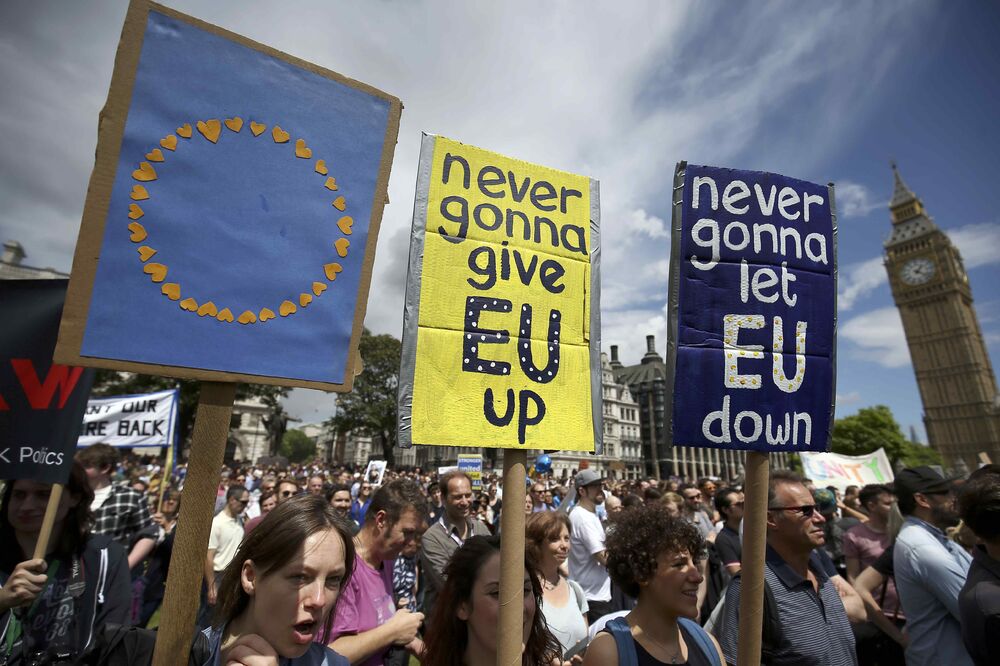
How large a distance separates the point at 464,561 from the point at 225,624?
1.02 meters

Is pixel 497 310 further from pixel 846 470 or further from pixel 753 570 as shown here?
pixel 846 470

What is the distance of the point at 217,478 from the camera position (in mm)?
1624

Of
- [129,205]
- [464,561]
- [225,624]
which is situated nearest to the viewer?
[129,205]

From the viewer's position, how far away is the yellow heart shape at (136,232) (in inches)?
63.5

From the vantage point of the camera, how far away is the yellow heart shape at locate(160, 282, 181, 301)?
1.64 meters

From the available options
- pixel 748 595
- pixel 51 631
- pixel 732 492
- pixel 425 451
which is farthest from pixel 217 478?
pixel 425 451

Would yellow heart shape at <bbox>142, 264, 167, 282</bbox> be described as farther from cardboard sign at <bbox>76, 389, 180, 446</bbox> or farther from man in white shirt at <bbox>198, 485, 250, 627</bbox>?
cardboard sign at <bbox>76, 389, 180, 446</bbox>

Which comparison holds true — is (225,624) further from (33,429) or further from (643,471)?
(643,471)

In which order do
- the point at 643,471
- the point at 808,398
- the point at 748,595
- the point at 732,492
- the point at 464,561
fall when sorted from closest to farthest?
the point at 748,595
the point at 464,561
the point at 808,398
the point at 732,492
the point at 643,471

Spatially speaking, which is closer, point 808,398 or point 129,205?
point 129,205

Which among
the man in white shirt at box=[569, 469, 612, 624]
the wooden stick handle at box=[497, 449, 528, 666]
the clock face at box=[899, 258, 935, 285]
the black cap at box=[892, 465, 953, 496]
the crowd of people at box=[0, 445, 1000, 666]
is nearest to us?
the crowd of people at box=[0, 445, 1000, 666]

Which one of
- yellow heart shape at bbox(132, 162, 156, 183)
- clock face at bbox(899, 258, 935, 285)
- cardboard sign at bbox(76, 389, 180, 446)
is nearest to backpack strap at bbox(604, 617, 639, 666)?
yellow heart shape at bbox(132, 162, 156, 183)

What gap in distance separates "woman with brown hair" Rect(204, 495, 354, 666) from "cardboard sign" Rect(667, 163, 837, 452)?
161cm

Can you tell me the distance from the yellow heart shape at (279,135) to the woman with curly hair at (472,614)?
1949 millimetres
